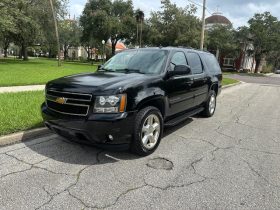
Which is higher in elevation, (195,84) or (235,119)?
(195,84)

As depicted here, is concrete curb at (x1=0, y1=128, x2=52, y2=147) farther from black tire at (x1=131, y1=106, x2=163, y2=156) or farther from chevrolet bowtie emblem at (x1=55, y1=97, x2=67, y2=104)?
black tire at (x1=131, y1=106, x2=163, y2=156)

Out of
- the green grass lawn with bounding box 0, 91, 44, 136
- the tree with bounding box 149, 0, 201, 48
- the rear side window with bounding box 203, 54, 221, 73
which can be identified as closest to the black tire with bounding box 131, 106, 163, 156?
the green grass lawn with bounding box 0, 91, 44, 136

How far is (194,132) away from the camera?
625 centimetres

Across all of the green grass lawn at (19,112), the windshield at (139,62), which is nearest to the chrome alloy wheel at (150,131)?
the windshield at (139,62)

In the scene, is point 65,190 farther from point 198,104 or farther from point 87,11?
point 87,11

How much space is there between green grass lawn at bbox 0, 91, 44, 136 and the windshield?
194cm

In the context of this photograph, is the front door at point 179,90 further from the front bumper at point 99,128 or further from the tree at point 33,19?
the tree at point 33,19

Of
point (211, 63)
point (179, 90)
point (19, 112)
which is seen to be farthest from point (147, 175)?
point (211, 63)

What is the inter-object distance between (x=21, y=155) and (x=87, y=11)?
46.6 m

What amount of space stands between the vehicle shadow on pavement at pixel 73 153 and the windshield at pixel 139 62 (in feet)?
5.22

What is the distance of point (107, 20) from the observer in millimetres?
44500

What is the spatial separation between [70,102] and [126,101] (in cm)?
87

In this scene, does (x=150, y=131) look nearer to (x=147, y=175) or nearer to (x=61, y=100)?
(x=147, y=175)

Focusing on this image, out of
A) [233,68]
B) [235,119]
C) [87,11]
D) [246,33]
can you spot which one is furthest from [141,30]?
[235,119]
